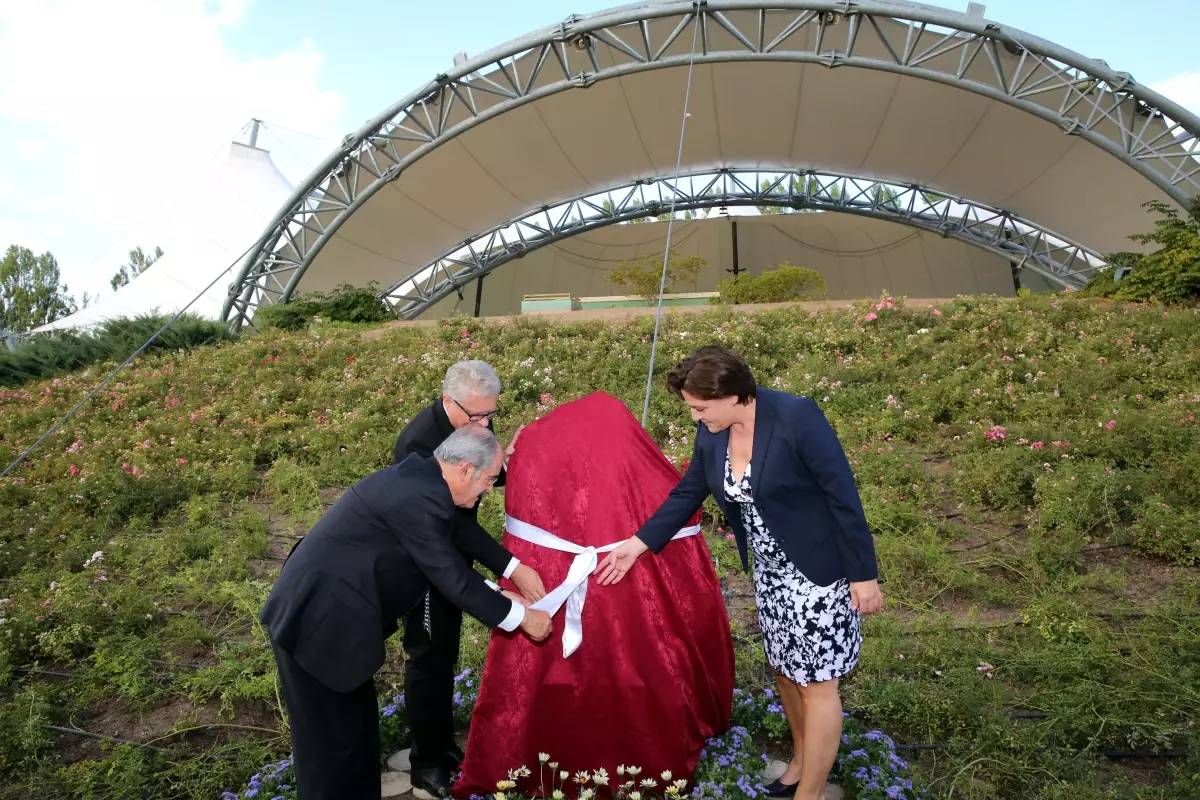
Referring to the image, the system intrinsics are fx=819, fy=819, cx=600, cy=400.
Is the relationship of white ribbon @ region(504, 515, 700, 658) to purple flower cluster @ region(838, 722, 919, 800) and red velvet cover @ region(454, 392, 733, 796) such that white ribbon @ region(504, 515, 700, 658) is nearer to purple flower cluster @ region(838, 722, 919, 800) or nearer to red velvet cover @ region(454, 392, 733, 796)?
red velvet cover @ region(454, 392, 733, 796)

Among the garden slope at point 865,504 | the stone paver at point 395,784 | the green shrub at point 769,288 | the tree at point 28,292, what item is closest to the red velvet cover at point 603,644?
the stone paver at point 395,784

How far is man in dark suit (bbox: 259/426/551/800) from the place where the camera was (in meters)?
2.49

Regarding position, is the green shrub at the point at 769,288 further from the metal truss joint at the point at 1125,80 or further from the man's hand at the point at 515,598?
the man's hand at the point at 515,598

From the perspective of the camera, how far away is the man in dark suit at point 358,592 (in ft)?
8.16

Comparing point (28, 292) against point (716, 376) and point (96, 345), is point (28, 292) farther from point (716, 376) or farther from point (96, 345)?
point (716, 376)

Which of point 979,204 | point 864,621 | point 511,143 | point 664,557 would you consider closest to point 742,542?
point 664,557

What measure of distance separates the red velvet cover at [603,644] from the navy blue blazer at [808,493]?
545 millimetres

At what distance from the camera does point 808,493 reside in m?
2.71

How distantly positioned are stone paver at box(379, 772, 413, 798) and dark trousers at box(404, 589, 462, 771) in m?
0.11

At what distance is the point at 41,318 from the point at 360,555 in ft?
164

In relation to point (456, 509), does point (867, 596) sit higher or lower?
lower

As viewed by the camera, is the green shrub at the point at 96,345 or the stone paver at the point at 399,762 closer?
the stone paver at the point at 399,762

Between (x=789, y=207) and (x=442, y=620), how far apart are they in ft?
58.9

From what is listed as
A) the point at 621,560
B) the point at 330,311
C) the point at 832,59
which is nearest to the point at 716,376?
the point at 621,560
